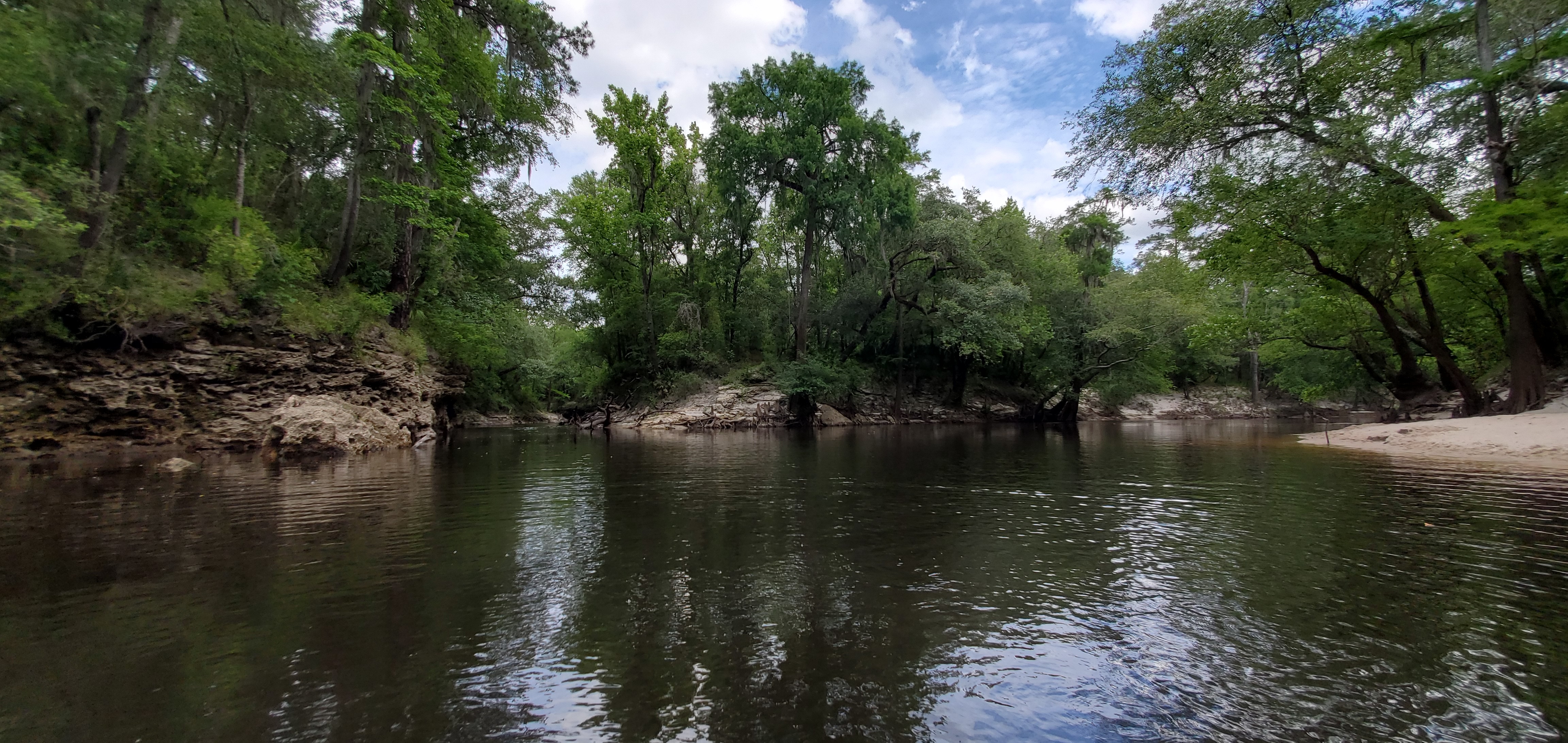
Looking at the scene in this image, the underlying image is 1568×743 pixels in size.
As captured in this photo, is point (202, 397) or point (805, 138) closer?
point (202, 397)

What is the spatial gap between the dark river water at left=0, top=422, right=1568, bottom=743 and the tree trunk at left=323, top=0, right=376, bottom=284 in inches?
410

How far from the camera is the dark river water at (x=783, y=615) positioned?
120 inches

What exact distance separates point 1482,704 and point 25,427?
869 inches

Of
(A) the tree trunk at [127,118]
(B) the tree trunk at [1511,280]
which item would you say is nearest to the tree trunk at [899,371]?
(B) the tree trunk at [1511,280]

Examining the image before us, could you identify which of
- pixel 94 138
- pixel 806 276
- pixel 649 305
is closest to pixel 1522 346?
pixel 806 276

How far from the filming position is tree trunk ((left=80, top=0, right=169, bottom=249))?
508 inches

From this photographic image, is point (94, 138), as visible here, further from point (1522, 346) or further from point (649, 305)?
point (1522, 346)

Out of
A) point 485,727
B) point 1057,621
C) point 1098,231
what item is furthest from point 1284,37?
point 1098,231

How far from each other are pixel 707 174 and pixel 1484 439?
32.0 metres

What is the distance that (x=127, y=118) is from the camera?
13.1 meters

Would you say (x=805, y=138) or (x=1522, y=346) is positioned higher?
(x=805, y=138)

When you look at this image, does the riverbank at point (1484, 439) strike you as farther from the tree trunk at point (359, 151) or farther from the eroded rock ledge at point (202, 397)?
the tree trunk at point (359, 151)

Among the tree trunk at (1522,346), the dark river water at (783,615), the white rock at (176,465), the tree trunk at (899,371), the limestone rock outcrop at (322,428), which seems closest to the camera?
the dark river water at (783,615)

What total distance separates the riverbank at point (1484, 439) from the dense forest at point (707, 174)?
7.55ft
